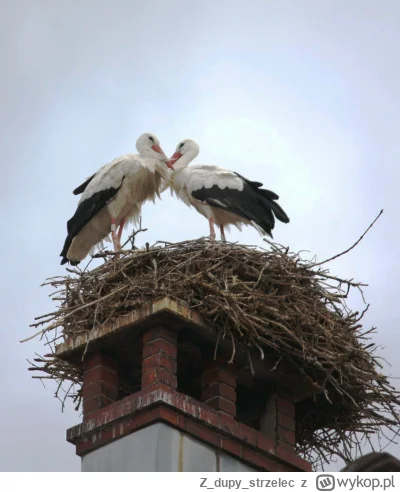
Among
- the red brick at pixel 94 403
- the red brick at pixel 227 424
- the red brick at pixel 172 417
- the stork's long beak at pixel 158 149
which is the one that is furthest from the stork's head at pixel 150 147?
the red brick at pixel 172 417

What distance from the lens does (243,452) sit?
12289 mm

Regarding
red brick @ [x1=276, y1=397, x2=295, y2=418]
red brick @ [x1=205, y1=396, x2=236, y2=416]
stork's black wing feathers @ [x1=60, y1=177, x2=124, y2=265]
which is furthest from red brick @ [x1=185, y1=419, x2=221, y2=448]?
stork's black wing feathers @ [x1=60, y1=177, x2=124, y2=265]

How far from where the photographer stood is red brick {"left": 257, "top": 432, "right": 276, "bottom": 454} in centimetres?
1245

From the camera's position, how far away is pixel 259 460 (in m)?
12.4

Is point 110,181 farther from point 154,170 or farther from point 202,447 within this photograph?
point 202,447

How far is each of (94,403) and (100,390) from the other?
140 millimetres

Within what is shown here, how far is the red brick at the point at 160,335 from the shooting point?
12.4 meters

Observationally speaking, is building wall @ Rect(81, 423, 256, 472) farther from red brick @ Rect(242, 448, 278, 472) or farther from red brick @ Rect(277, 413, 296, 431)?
red brick @ Rect(277, 413, 296, 431)

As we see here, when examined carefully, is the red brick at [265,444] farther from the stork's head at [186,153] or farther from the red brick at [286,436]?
the stork's head at [186,153]

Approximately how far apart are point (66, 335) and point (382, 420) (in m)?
2.88

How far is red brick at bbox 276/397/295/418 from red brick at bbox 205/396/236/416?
690mm
